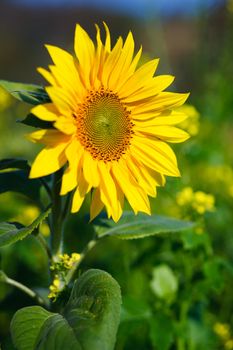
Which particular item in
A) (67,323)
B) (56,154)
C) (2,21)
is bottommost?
(2,21)

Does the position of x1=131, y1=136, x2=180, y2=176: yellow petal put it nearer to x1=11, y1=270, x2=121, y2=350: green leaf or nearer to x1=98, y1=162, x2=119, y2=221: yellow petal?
x1=98, y1=162, x2=119, y2=221: yellow petal

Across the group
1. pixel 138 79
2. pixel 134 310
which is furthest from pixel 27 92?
pixel 134 310

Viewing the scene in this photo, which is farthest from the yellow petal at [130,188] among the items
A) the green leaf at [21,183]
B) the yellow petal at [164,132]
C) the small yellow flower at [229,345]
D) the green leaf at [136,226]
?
the small yellow flower at [229,345]

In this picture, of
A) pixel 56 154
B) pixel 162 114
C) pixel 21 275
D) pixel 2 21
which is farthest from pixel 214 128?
pixel 2 21

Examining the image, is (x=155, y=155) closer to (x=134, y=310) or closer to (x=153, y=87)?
(x=153, y=87)

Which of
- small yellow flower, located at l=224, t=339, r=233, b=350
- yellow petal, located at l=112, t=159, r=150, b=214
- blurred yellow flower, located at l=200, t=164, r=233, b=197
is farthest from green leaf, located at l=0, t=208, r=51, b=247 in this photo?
blurred yellow flower, located at l=200, t=164, r=233, b=197

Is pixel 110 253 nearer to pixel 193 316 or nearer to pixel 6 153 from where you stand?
pixel 193 316

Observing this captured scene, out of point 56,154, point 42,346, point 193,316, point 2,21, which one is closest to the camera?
point 42,346

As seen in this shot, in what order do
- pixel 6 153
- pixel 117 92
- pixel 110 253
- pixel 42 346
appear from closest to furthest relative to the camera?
pixel 42 346, pixel 117 92, pixel 110 253, pixel 6 153

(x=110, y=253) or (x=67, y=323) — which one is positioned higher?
(x=67, y=323)
